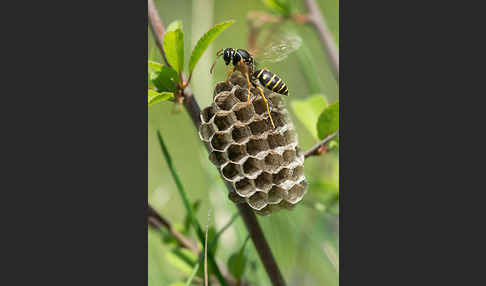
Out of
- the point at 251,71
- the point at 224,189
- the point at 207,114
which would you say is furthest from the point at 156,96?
the point at 224,189

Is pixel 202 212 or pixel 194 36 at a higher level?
pixel 194 36

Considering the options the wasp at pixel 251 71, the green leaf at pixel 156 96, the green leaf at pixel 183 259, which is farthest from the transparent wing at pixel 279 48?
the green leaf at pixel 183 259

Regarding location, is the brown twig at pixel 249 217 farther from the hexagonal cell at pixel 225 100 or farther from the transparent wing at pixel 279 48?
the transparent wing at pixel 279 48

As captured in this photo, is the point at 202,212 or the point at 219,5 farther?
the point at 219,5

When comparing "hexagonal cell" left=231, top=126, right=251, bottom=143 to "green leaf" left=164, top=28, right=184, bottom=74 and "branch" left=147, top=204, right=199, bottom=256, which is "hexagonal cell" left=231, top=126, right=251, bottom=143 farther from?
"branch" left=147, top=204, right=199, bottom=256

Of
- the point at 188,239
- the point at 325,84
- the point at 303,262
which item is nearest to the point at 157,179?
the point at 188,239
